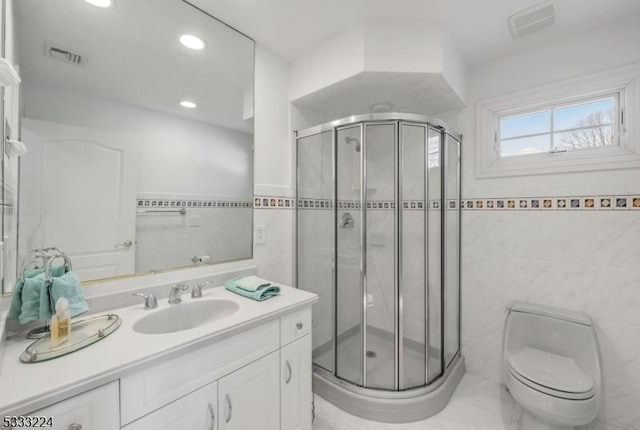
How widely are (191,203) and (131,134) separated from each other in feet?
1.48

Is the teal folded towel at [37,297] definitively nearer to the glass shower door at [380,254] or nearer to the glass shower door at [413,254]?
the glass shower door at [380,254]

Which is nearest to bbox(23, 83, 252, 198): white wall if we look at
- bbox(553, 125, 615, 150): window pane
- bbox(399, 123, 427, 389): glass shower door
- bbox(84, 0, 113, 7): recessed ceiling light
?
bbox(84, 0, 113, 7): recessed ceiling light

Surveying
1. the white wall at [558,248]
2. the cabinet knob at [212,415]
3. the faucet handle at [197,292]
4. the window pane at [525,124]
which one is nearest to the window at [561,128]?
the window pane at [525,124]

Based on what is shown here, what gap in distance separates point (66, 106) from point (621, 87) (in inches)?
115

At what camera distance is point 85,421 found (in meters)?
0.76

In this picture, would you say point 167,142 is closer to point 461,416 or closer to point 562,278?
point 461,416

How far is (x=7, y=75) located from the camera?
0.58 meters

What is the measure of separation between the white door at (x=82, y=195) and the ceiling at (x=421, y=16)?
99 centimetres

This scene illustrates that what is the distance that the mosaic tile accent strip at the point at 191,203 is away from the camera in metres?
1.43

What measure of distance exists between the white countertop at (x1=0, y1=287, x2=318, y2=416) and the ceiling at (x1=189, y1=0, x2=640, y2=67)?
1.66 m

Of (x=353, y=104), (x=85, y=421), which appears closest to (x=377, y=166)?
(x=353, y=104)

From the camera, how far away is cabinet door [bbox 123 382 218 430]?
0.88m

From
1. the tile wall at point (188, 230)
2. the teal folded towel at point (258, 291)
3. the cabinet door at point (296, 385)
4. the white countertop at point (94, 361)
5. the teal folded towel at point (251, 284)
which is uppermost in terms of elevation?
the tile wall at point (188, 230)

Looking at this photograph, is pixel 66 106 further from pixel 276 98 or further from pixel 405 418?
pixel 405 418
